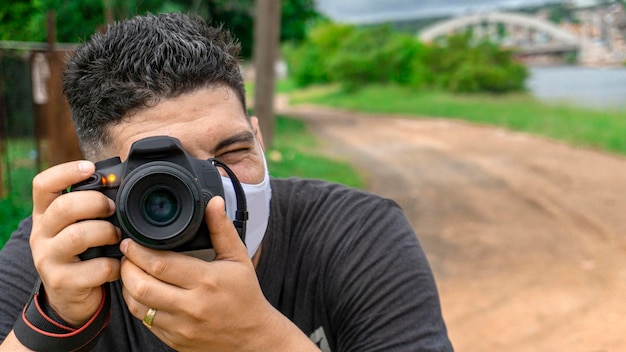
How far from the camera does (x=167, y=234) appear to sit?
1324mm

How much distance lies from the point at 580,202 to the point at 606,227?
114 centimetres

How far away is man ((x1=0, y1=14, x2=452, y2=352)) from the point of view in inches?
53.7

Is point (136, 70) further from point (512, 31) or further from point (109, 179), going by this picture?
point (512, 31)

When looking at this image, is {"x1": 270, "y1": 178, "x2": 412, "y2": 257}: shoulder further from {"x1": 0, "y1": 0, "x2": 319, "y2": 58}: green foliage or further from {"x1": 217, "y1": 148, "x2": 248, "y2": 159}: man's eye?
{"x1": 0, "y1": 0, "x2": 319, "y2": 58}: green foliage

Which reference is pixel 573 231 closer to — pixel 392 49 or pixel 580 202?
pixel 580 202

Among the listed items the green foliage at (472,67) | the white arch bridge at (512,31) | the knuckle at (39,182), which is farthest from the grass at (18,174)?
the green foliage at (472,67)

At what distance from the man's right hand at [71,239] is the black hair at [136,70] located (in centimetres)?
24

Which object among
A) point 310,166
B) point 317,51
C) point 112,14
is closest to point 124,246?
point 112,14

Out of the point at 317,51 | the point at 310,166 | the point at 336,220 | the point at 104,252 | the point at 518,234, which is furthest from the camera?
the point at 317,51

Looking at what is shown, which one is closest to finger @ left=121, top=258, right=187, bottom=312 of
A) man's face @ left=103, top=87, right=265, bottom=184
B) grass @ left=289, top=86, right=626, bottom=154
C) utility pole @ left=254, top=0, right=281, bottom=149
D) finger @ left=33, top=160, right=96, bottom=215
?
finger @ left=33, top=160, right=96, bottom=215

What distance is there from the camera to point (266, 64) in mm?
11453

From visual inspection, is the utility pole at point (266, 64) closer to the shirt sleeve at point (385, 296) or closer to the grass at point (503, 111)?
the grass at point (503, 111)

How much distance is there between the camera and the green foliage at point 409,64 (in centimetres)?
2492

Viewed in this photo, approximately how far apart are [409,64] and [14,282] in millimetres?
28475
